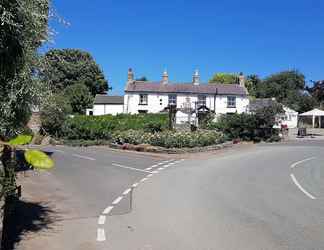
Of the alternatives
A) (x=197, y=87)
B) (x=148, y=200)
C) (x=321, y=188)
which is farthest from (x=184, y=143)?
(x=197, y=87)

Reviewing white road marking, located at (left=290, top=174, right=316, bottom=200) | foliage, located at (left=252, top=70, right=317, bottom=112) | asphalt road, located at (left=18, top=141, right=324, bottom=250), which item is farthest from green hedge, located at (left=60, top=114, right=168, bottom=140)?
foliage, located at (left=252, top=70, right=317, bottom=112)

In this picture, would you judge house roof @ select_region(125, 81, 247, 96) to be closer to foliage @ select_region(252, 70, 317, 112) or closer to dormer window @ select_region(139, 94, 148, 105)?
dormer window @ select_region(139, 94, 148, 105)

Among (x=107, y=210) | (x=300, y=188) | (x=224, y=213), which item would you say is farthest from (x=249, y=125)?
(x=107, y=210)

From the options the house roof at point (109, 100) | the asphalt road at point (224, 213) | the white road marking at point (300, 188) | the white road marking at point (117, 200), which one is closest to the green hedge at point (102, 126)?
the asphalt road at point (224, 213)

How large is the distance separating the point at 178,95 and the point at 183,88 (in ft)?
4.74

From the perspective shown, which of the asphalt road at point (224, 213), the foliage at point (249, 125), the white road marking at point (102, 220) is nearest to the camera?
the asphalt road at point (224, 213)

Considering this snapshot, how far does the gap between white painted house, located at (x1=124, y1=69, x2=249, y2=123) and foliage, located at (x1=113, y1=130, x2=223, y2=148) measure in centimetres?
2827

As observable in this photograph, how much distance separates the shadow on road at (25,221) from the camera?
8.96m

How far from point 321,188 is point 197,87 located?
5304 centimetres

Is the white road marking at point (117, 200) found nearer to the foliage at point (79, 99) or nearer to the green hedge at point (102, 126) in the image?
the green hedge at point (102, 126)

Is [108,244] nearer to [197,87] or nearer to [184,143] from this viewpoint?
[184,143]

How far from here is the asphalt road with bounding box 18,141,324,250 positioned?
887cm

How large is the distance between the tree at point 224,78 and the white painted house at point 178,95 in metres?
35.8

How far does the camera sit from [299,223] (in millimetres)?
10445
